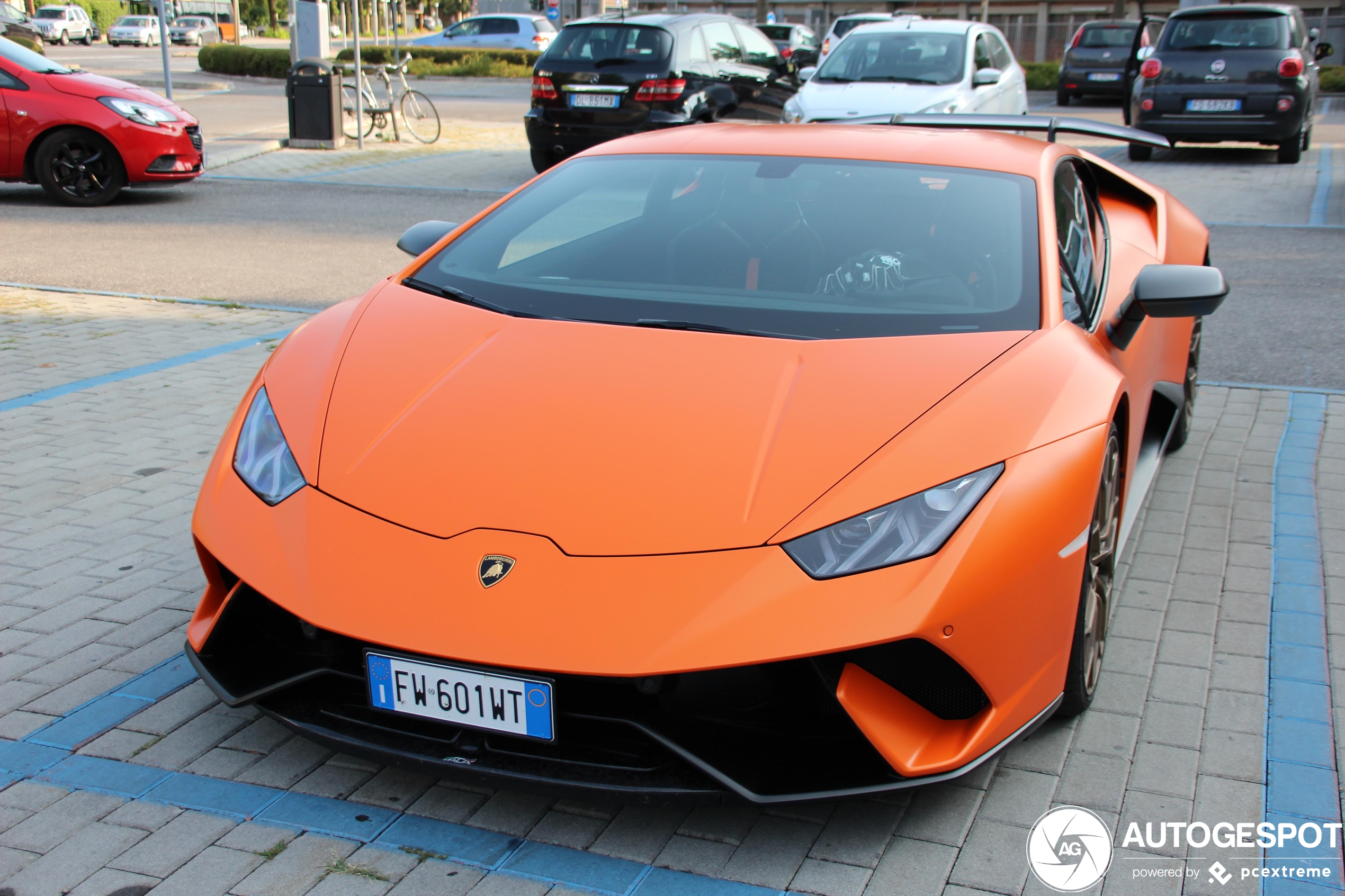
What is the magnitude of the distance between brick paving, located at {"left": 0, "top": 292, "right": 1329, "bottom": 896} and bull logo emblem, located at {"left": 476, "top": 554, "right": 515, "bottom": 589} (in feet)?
1.81

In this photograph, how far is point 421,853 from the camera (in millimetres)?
2375

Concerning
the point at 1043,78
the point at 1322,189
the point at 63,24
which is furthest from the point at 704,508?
the point at 63,24

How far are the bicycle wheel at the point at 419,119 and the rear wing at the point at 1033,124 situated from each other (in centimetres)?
1375

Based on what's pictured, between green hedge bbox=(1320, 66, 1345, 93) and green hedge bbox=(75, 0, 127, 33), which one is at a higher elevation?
green hedge bbox=(75, 0, 127, 33)

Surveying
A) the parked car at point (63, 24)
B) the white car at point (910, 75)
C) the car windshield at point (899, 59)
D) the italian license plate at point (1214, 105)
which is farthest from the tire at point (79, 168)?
the parked car at point (63, 24)

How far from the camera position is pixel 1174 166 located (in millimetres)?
14797

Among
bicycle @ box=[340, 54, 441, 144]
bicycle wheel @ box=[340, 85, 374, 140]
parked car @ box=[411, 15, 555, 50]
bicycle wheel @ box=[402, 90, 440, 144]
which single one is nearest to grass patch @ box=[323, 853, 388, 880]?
bicycle wheel @ box=[340, 85, 374, 140]

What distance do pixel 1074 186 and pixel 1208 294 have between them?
Answer: 812 mm

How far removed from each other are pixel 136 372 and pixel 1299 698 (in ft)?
16.9

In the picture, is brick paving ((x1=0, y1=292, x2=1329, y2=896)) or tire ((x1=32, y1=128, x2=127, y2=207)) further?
tire ((x1=32, y1=128, x2=127, y2=207))

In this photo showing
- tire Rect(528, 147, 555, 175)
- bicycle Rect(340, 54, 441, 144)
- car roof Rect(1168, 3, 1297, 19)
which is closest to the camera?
tire Rect(528, 147, 555, 175)

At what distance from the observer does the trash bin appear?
15594 mm

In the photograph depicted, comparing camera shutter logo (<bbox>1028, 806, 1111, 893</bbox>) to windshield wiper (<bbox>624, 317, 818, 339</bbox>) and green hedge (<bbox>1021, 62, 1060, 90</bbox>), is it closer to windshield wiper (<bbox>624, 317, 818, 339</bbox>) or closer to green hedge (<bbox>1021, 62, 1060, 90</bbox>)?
windshield wiper (<bbox>624, 317, 818, 339</bbox>)

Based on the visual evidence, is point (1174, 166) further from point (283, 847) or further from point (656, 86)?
point (283, 847)
